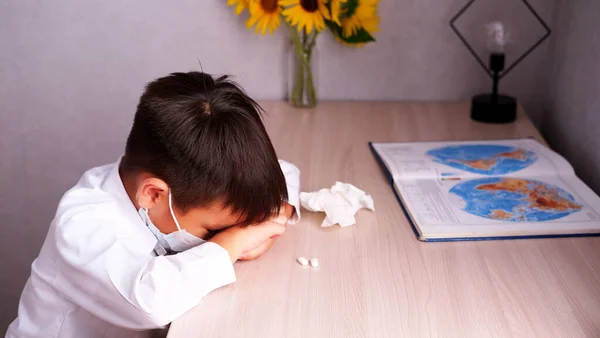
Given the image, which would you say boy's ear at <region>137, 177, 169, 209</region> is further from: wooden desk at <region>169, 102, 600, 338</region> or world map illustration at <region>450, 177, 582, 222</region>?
world map illustration at <region>450, 177, 582, 222</region>

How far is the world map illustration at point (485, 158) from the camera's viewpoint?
1204 millimetres

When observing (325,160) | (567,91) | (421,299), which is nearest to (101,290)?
(421,299)

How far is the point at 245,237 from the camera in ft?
3.09

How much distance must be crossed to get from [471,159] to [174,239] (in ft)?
1.93

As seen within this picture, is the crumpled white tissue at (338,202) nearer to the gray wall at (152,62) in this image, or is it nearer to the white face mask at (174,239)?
the white face mask at (174,239)

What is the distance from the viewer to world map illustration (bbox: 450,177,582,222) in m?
1.03

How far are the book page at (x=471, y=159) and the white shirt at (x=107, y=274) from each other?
281 mm

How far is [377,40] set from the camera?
1.59 metres

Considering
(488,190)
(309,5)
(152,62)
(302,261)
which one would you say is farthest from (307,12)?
(302,261)

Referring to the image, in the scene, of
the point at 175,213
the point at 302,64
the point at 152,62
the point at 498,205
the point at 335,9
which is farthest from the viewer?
the point at 152,62

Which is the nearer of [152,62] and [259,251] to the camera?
[259,251]

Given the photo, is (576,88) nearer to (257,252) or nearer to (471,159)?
(471,159)

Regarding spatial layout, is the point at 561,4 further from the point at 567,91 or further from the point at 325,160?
the point at 325,160

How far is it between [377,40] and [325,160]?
456 mm
